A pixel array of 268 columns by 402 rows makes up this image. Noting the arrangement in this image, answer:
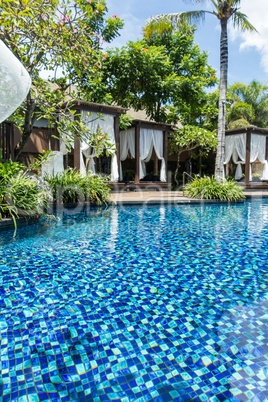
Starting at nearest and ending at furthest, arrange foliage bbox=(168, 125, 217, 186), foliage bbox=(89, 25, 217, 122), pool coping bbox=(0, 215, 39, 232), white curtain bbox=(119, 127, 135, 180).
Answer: pool coping bbox=(0, 215, 39, 232) → foliage bbox=(89, 25, 217, 122) → white curtain bbox=(119, 127, 135, 180) → foliage bbox=(168, 125, 217, 186)

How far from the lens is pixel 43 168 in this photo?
823cm

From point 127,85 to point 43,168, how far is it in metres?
8.53

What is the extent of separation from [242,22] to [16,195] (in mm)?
9516

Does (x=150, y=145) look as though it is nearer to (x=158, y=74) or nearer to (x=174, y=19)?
(x=158, y=74)

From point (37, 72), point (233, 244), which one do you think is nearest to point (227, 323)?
point (233, 244)

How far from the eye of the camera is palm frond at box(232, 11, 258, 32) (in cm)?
971

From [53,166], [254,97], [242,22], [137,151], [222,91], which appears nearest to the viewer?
[53,166]

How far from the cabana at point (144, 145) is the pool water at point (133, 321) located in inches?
375

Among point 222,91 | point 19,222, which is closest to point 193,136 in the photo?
point 222,91

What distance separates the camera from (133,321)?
2.20m

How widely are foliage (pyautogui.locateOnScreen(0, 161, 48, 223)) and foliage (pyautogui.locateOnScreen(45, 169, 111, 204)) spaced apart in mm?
1541

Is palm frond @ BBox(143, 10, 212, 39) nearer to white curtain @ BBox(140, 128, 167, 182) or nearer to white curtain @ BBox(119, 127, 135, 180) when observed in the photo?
white curtain @ BBox(140, 128, 167, 182)

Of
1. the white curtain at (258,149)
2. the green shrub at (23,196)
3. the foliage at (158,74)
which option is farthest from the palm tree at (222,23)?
the green shrub at (23,196)

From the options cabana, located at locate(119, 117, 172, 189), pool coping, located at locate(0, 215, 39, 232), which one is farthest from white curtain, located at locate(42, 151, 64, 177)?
cabana, located at locate(119, 117, 172, 189)
